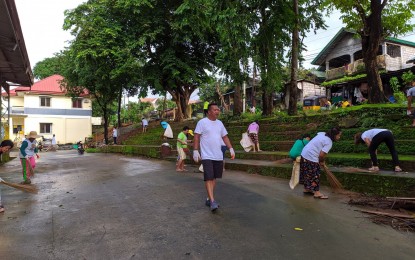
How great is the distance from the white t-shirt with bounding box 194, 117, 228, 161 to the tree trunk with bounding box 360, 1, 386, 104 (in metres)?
9.17

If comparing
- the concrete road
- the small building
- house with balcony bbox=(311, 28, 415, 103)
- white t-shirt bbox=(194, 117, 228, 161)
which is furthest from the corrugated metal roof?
the small building

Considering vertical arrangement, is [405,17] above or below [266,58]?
above

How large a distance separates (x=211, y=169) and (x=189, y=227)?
4.25ft

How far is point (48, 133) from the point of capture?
124ft

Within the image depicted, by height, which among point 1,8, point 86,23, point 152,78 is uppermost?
point 86,23

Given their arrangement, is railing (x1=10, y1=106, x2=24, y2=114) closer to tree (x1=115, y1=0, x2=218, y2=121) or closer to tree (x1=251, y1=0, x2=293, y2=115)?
tree (x1=115, y1=0, x2=218, y2=121)

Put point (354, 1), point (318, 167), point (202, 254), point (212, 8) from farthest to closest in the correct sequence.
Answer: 1. point (354, 1)
2. point (212, 8)
3. point (318, 167)
4. point (202, 254)

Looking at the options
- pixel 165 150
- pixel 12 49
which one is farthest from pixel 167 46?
pixel 12 49

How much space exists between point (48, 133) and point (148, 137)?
19.0 m

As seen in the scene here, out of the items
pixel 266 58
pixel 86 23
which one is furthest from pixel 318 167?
pixel 86 23

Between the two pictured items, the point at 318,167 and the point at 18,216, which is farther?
the point at 318,167

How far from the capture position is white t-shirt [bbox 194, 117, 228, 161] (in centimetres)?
568

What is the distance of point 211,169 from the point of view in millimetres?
5629

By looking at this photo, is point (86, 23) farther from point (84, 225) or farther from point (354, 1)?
point (84, 225)
